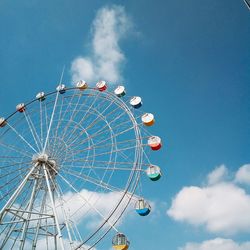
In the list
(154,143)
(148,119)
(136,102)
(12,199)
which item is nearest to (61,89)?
(136,102)

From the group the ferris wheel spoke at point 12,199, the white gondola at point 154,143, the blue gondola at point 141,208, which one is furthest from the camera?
the white gondola at point 154,143

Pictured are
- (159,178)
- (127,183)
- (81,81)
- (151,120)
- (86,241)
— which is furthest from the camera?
(81,81)

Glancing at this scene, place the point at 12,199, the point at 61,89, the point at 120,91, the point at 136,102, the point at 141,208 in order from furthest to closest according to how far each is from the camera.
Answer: the point at 61,89
the point at 120,91
the point at 136,102
the point at 141,208
the point at 12,199

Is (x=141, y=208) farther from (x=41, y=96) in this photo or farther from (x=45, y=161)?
(x=41, y=96)

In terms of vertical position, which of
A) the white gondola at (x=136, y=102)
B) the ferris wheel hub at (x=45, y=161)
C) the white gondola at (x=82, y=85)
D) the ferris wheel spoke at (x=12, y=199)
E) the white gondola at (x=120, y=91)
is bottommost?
the ferris wheel spoke at (x=12, y=199)

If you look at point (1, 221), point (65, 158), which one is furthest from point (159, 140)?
point (1, 221)

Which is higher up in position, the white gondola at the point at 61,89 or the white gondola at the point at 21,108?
the white gondola at the point at 61,89

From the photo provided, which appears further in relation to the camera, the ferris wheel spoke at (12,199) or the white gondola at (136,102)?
the white gondola at (136,102)

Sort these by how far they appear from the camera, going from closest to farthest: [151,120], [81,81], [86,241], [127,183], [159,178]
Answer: [86,241] < [127,183] < [159,178] < [151,120] < [81,81]

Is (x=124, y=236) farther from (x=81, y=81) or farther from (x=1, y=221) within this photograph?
(x=81, y=81)

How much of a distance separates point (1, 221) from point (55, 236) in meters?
3.58

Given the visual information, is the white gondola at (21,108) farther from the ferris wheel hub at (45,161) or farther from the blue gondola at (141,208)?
the blue gondola at (141,208)

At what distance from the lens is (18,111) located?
26.0 meters

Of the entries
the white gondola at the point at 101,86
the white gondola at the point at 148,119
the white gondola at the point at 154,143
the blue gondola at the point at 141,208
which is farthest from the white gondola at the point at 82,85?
the blue gondola at the point at 141,208
